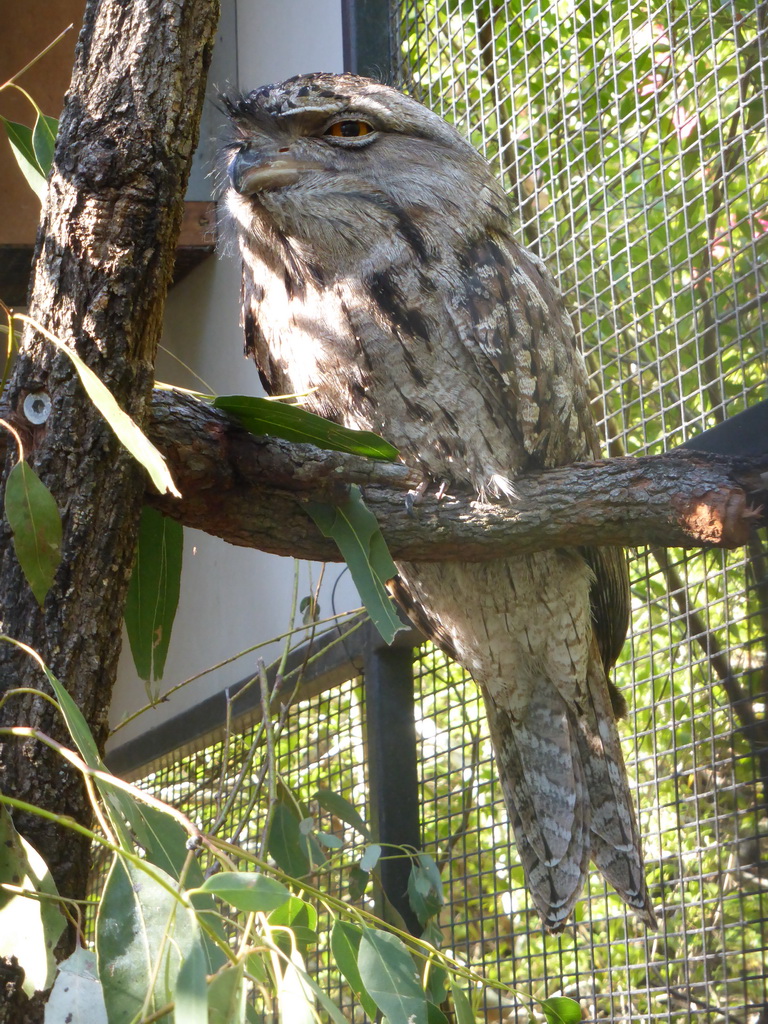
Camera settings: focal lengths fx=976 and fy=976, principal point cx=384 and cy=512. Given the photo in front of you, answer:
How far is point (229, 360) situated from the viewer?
10.5ft

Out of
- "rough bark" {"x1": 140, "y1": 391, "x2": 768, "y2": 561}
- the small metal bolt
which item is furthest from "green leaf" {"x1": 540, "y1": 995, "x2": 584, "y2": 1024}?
the small metal bolt

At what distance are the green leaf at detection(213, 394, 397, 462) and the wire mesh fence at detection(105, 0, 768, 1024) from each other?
782mm

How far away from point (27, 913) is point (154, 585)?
546 mm

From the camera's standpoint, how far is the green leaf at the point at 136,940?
0.71 metres

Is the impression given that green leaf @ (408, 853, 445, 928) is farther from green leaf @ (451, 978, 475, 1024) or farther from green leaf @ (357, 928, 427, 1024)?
green leaf @ (357, 928, 427, 1024)

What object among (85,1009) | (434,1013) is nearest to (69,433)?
(85,1009)

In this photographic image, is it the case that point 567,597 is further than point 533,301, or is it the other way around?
point 567,597

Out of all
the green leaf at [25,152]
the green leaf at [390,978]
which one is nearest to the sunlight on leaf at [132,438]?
the green leaf at [390,978]

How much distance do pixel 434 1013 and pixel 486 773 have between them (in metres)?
1.46

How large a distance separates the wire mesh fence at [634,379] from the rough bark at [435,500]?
0.35 metres

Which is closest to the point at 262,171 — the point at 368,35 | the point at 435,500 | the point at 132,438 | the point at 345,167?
the point at 345,167

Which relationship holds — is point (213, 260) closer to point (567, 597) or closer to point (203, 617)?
point (203, 617)

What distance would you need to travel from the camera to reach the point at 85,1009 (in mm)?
723

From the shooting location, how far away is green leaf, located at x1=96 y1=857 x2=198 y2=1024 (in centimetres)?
71
